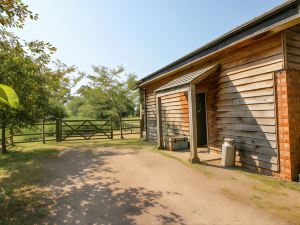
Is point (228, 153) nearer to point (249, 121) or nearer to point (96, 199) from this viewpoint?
point (249, 121)

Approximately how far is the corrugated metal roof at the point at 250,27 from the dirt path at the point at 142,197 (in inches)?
166

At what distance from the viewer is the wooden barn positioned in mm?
5312

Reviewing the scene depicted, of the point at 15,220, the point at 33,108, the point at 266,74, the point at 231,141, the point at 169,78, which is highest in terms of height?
the point at 169,78

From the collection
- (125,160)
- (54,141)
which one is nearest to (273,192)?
(125,160)

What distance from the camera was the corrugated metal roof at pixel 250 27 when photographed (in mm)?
4746

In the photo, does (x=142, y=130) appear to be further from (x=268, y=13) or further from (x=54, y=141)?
(x=268, y=13)

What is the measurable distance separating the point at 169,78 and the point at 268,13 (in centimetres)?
670

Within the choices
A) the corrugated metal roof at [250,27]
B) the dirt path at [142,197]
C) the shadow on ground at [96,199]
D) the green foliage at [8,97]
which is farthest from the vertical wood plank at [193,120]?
the green foliage at [8,97]

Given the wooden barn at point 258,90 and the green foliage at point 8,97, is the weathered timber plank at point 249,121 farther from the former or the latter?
the green foliage at point 8,97

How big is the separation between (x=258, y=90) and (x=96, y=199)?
531 centimetres

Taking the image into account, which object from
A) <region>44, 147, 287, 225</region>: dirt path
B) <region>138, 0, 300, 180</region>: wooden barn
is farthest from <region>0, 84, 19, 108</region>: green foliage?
<region>138, 0, 300, 180</region>: wooden barn

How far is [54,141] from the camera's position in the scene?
14570 millimetres

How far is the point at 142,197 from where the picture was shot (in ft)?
15.2

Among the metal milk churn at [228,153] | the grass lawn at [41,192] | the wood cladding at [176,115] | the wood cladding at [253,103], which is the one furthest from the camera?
the wood cladding at [176,115]
